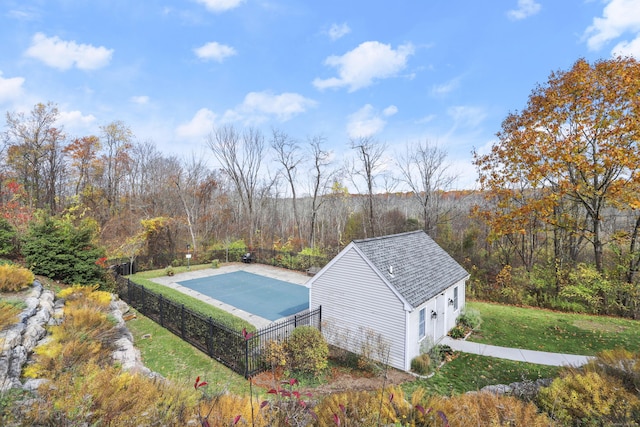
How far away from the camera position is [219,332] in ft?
31.0

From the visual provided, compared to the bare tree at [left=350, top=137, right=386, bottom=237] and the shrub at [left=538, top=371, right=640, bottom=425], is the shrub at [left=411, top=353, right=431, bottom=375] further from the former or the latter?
the bare tree at [left=350, top=137, right=386, bottom=237]

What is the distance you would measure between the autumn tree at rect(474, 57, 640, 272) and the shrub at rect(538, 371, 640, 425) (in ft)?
42.4

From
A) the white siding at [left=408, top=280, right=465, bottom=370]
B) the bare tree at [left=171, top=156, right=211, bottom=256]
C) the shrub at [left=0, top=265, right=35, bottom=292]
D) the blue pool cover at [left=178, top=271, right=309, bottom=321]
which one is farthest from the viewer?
the bare tree at [left=171, top=156, right=211, bottom=256]

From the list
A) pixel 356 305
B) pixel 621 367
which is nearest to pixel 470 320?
pixel 356 305

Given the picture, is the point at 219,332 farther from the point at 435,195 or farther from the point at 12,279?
the point at 435,195

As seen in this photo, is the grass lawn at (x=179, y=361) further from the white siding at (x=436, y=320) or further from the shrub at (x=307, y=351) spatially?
the white siding at (x=436, y=320)

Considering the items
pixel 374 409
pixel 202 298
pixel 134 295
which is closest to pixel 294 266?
pixel 202 298

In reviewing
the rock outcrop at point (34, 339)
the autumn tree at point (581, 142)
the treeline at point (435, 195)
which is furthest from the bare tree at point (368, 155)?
the rock outcrop at point (34, 339)

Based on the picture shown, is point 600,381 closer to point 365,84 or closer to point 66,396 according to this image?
point 66,396

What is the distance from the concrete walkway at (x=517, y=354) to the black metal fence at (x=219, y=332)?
17.8ft

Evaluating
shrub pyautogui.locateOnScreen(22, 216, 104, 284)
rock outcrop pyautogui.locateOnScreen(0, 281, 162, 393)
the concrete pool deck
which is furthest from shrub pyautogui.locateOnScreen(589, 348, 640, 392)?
shrub pyautogui.locateOnScreen(22, 216, 104, 284)

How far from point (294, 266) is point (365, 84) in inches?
564

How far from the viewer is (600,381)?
193 inches

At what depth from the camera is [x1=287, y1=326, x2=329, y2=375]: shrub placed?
8609mm
